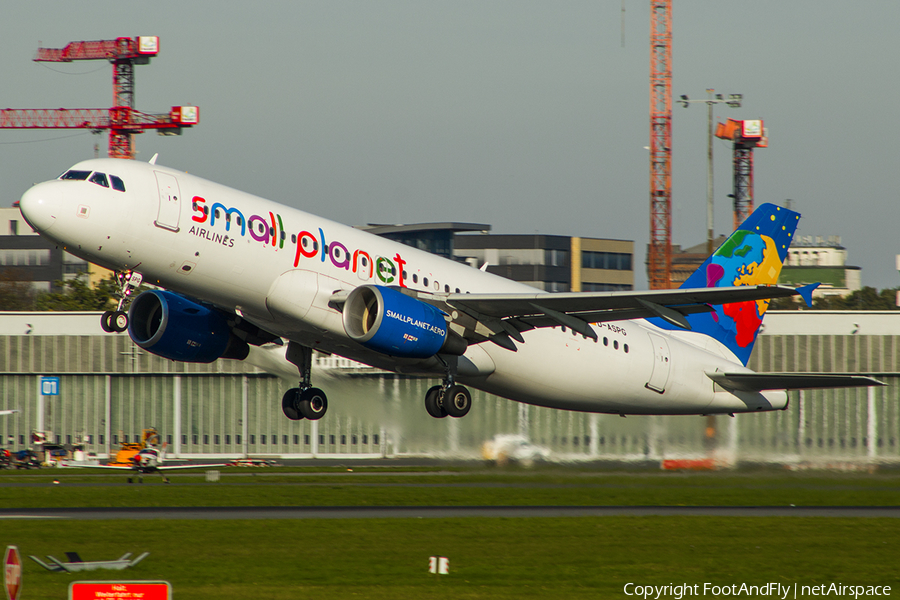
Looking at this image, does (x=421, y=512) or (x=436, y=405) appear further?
(x=421, y=512)

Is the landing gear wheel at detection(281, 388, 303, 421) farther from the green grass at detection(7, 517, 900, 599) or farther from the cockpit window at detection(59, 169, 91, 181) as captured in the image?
the cockpit window at detection(59, 169, 91, 181)

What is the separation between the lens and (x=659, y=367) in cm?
3256

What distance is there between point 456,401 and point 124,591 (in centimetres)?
1645

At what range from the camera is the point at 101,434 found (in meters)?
62.4

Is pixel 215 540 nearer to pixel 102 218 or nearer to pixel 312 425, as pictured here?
pixel 102 218

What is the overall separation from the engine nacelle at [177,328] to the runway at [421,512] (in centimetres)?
463

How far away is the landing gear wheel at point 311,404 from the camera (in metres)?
29.9

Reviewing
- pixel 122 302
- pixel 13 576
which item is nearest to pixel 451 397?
pixel 122 302

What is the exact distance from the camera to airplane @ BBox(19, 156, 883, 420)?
23.7 metres

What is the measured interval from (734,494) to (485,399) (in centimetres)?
2234

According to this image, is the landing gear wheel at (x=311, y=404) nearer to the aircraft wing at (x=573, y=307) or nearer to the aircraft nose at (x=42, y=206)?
the aircraft wing at (x=573, y=307)

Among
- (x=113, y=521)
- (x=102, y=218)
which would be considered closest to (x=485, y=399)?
(x=113, y=521)

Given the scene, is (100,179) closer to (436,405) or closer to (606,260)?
(436,405)

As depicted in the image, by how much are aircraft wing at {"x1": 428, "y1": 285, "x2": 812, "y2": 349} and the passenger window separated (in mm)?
8266
